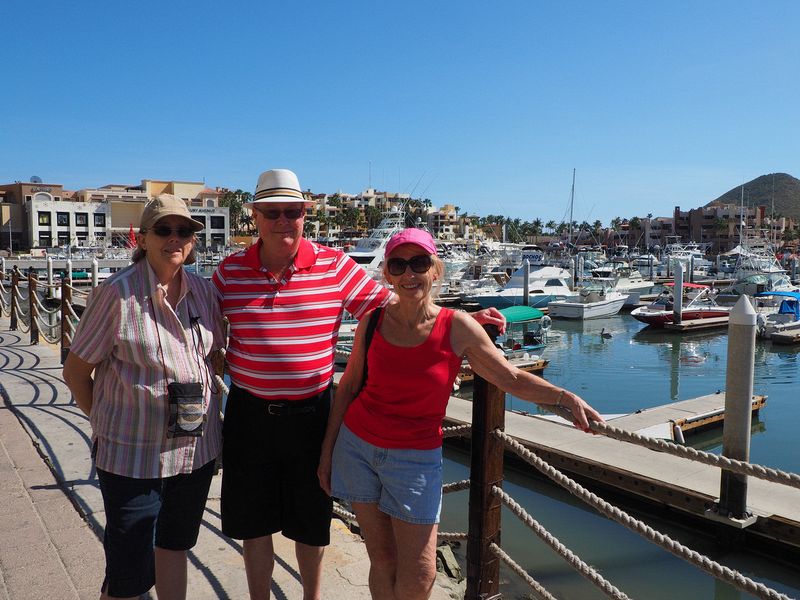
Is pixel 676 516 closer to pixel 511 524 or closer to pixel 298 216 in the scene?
pixel 511 524

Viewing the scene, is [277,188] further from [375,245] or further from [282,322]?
[375,245]

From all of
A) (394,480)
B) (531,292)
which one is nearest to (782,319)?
(531,292)

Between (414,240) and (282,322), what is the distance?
659 millimetres

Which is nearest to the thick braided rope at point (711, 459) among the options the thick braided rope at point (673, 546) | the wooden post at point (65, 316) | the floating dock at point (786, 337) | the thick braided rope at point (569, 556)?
the thick braided rope at point (673, 546)

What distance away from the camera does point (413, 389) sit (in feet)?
7.84

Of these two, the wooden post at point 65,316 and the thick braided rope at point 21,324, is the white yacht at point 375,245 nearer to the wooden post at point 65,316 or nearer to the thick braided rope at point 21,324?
the thick braided rope at point 21,324

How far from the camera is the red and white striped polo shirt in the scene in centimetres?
265

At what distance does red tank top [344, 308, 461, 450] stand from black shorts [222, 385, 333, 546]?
37cm

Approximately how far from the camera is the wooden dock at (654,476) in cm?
723

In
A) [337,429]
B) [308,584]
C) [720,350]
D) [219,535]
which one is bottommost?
[720,350]

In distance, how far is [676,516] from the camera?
8.13 metres

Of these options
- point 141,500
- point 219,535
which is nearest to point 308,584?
point 141,500

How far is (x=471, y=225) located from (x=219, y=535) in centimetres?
14047

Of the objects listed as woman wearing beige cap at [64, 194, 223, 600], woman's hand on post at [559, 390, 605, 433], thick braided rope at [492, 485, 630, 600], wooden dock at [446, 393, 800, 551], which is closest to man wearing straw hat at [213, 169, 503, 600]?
woman wearing beige cap at [64, 194, 223, 600]
